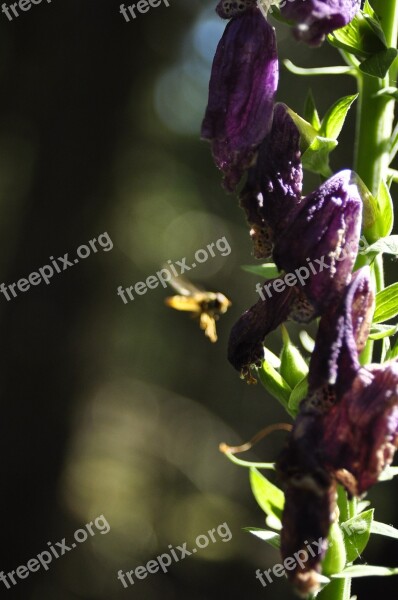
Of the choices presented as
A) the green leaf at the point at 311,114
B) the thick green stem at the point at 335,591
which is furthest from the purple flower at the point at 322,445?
the green leaf at the point at 311,114

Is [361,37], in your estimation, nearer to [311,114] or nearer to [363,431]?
[311,114]

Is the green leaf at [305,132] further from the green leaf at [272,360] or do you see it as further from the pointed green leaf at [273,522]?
the pointed green leaf at [273,522]

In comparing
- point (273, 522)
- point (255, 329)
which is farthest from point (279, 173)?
point (273, 522)

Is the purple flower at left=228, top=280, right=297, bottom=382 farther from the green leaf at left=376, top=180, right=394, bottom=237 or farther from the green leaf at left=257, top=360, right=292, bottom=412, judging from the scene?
the green leaf at left=376, top=180, right=394, bottom=237

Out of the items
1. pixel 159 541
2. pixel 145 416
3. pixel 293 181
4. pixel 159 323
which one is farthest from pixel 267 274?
pixel 145 416

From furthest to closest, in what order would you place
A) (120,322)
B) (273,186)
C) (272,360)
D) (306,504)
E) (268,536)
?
(120,322), (272,360), (268,536), (273,186), (306,504)

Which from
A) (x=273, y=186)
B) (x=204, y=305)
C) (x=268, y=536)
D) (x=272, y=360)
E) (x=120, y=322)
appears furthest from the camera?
(x=120, y=322)

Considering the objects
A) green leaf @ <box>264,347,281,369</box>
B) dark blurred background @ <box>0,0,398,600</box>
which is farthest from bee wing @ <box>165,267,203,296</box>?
dark blurred background @ <box>0,0,398,600</box>

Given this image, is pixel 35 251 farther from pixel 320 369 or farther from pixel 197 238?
pixel 320 369
